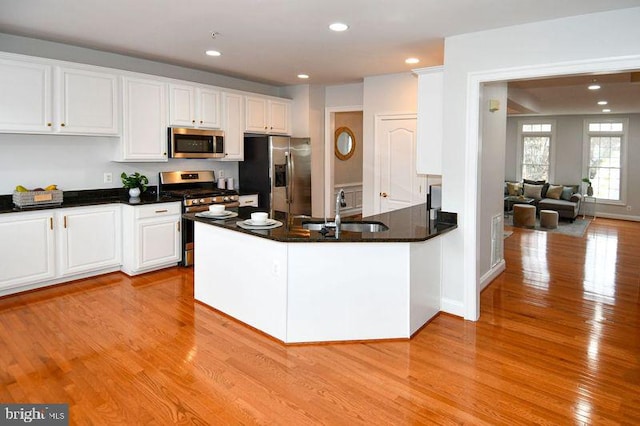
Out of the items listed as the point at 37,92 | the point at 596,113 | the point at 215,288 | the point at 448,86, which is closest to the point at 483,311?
the point at 448,86

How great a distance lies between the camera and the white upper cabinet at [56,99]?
161 inches

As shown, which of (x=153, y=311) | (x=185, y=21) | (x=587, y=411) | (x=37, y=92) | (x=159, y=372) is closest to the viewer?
(x=587, y=411)

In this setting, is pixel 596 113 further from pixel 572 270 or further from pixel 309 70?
pixel 309 70

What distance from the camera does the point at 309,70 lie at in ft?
18.4

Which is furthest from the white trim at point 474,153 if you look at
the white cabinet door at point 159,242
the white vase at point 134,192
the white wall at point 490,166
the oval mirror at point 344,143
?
the oval mirror at point 344,143

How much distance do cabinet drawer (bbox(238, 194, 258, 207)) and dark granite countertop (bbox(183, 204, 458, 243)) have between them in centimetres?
161

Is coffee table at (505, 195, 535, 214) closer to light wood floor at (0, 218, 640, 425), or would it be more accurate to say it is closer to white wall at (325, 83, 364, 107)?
white wall at (325, 83, 364, 107)

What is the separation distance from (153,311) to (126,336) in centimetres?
55

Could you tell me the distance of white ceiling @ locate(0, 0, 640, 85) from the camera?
10.4 ft

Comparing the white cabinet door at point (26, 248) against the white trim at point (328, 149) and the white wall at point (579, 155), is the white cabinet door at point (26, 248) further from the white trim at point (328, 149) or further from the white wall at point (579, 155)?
the white wall at point (579, 155)

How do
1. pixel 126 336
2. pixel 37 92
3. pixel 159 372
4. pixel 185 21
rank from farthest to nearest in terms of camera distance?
1. pixel 37 92
2. pixel 185 21
3. pixel 126 336
4. pixel 159 372

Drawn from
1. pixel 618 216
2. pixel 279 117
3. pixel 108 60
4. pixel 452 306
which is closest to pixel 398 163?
pixel 279 117

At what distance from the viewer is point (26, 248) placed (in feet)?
14.0

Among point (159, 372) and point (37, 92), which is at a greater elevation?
point (37, 92)
